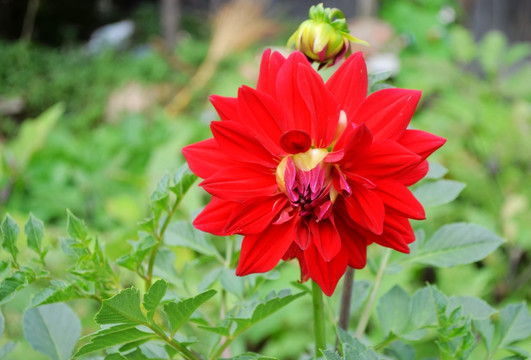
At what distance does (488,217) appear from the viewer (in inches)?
43.6

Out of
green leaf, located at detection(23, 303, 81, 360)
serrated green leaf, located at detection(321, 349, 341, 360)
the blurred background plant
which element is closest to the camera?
serrated green leaf, located at detection(321, 349, 341, 360)

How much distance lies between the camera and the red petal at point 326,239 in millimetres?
302

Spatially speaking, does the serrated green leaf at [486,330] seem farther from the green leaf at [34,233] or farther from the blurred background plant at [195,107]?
the green leaf at [34,233]

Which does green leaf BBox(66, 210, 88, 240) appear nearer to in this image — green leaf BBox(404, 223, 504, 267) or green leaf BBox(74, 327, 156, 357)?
green leaf BBox(74, 327, 156, 357)

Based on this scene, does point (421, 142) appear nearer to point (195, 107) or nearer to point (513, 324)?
point (513, 324)

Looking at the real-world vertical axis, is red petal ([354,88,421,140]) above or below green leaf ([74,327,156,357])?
above

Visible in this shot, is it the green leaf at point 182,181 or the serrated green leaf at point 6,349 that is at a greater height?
the green leaf at point 182,181

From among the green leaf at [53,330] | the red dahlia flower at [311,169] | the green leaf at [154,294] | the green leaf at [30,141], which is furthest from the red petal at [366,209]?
the green leaf at [30,141]

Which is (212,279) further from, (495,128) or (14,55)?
(14,55)

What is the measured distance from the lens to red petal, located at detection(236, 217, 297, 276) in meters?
0.31

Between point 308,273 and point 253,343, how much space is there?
82cm

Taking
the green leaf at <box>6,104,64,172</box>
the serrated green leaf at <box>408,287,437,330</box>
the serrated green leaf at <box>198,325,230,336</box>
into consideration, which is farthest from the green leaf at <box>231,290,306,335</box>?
the green leaf at <box>6,104,64,172</box>

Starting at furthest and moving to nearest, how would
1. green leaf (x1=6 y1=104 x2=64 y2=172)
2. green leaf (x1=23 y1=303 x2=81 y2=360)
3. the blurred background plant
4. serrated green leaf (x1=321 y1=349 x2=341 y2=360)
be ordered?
green leaf (x1=6 y1=104 x2=64 y2=172)
the blurred background plant
green leaf (x1=23 y1=303 x2=81 y2=360)
serrated green leaf (x1=321 y1=349 x2=341 y2=360)

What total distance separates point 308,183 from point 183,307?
0.09 m
